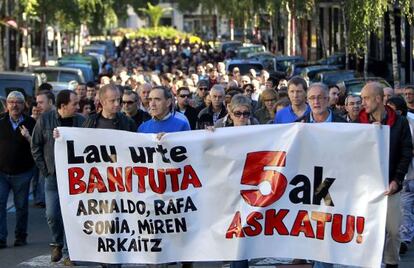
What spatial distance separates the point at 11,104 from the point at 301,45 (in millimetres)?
56378

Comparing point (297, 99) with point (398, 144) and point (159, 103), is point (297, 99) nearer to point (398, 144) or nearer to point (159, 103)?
point (398, 144)

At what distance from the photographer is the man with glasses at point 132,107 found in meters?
12.6

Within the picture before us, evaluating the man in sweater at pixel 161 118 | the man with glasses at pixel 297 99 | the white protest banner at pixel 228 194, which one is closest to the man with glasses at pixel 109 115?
the man in sweater at pixel 161 118

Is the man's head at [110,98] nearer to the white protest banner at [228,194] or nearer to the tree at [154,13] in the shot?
the white protest banner at [228,194]

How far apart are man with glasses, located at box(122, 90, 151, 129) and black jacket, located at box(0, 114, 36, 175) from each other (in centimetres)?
119

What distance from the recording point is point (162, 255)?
9.18 m

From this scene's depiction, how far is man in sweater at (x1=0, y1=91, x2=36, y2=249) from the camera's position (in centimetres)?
1273

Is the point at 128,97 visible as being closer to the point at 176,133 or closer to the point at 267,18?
the point at 176,133

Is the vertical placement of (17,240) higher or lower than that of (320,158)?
lower

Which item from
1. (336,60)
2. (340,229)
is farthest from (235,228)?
(336,60)

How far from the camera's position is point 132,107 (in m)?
13.1

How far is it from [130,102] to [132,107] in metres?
0.42

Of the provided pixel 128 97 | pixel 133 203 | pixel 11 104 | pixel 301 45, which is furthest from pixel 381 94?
pixel 301 45

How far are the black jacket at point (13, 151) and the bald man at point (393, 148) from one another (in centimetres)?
457
